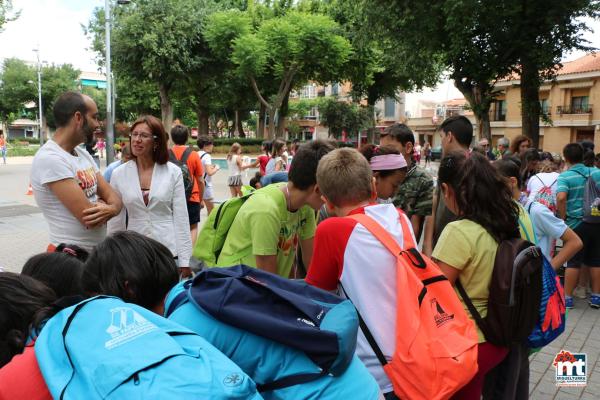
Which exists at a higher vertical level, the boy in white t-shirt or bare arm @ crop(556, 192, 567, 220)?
the boy in white t-shirt

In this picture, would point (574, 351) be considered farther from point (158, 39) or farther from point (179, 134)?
point (158, 39)

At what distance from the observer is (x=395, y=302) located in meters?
1.71

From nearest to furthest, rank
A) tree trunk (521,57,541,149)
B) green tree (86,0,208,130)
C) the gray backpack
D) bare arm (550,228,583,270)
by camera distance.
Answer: bare arm (550,228,583,270) < the gray backpack < tree trunk (521,57,541,149) < green tree (86,0,208,130)

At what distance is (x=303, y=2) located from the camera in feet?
85.2

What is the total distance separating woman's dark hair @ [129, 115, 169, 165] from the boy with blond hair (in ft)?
5.62

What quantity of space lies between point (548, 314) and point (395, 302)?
105 centimetres

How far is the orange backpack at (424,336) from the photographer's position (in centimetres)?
162

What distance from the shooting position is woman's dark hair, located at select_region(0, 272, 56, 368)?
4.69ft

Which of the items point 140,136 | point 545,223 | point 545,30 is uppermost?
point 545,30

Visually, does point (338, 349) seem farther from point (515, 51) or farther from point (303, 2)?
point (303, 2)

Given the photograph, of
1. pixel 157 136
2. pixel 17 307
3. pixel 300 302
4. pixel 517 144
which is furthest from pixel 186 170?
pixel 517 144

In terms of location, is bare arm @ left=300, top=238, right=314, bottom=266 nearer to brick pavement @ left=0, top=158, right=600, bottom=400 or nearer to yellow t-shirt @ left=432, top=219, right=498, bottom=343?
yellow t-shirt @ left=432, top=219, right=498, bottom=343

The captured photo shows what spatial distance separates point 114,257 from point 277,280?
1.93 feet

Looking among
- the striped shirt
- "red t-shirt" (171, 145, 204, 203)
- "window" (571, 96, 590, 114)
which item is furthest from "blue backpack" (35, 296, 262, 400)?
"window" (571, 96, 590, 114)
